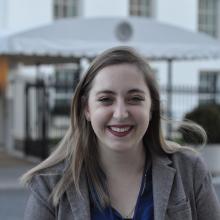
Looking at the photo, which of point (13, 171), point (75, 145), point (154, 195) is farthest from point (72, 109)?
point (13, 171)

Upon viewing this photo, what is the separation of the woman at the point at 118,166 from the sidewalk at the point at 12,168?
9.05m

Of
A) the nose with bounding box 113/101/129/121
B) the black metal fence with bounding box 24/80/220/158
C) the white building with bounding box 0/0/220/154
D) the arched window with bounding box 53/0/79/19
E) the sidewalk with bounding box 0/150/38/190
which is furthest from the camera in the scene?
the arched window with bounding box 53/0/79/19

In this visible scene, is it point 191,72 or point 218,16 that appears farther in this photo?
point 218,16

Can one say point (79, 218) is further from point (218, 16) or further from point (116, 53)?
point (218, 16)

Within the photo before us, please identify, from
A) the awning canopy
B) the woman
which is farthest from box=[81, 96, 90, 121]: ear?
the awning canopy

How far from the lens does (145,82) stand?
2402mm

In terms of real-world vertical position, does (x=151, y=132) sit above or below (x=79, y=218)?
above

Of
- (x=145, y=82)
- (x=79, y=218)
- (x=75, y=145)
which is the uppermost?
(x=145, y=82)

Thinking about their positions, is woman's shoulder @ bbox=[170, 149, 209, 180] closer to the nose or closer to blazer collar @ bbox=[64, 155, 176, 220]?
blazer collar @ bbox=[64, 155, 176, 220]

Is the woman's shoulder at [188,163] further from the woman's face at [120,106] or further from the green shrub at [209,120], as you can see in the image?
the green shrub at [209,120]

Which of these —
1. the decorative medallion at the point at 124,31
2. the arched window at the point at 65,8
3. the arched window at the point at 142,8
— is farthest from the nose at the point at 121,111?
the arched window at the point at 142,8

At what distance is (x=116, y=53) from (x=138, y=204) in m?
0.53

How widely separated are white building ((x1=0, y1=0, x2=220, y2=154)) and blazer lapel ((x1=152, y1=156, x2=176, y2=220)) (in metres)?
18.0

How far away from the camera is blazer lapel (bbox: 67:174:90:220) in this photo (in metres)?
2.32
